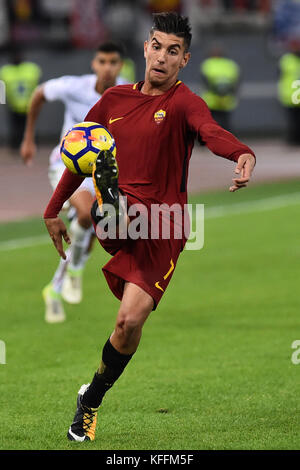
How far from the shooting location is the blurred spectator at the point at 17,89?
2880cm

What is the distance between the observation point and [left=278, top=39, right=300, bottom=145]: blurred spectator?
1120 inches

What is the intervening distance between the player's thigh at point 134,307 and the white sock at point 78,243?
13.7 feet

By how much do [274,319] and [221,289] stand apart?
166 centimetres

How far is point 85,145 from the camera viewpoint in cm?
597

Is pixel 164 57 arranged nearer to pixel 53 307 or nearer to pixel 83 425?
pixel 83 425

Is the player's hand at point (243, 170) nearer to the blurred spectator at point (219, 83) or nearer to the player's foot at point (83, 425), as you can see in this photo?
the player's foot at point (83, 425)

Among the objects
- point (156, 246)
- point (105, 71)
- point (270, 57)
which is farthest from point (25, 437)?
point (270, 57)

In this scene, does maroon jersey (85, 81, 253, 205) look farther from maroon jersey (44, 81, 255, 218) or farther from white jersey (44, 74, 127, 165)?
white jersey (44, 74, 127, 165)

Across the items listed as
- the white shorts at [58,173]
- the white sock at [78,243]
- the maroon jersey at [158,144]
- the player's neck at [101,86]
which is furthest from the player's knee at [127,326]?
the player's neck at [101,86]

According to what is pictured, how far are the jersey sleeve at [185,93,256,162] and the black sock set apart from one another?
1.25 meters

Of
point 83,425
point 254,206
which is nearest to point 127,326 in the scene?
point 83,425

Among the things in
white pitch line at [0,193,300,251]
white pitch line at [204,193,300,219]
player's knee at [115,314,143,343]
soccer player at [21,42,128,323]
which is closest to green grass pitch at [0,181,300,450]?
soccer player at [21,42,128,323]

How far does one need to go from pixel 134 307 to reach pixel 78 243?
14.9 feet
